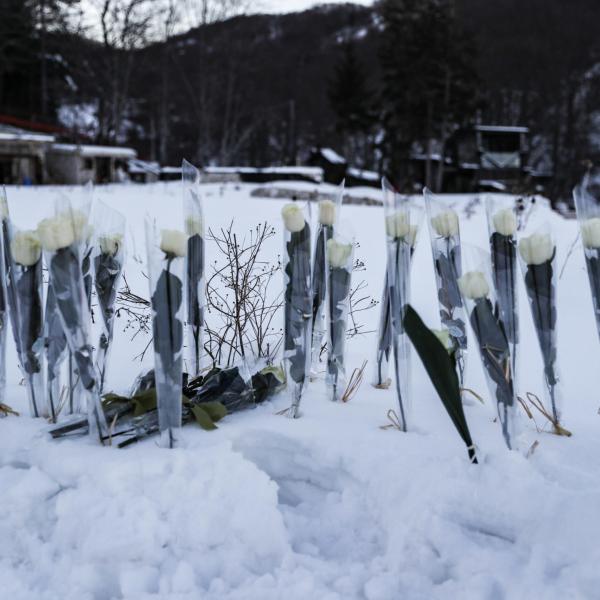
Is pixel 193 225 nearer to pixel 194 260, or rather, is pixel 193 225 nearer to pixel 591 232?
pixel 194 260

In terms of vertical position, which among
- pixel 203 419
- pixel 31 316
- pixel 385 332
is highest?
pixel 31 316

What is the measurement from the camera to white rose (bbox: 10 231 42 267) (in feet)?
5.02

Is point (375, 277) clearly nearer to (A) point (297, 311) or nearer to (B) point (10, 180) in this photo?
(A) point (297, 311)

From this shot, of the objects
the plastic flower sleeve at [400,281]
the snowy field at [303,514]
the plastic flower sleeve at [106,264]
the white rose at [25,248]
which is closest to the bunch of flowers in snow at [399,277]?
the plastic flower sleeve at [400,281]

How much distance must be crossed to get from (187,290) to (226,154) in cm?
2571

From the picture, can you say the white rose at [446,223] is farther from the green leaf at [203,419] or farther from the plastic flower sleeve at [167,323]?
the green leaf at [203,419]

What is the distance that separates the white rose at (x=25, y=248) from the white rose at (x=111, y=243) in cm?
20

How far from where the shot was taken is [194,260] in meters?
1.88

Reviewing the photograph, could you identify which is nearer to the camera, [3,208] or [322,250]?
[3,208]

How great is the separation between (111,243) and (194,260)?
0.93ft

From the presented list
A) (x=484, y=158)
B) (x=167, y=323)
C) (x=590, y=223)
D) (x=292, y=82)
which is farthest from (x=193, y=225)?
(x=292, y=82)

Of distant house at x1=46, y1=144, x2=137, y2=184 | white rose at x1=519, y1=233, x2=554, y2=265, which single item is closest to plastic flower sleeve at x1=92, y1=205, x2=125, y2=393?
white rose at x1=519, y1=233, x2=554, y2=265

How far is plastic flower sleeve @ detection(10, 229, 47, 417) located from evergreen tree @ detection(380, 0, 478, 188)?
24.0m

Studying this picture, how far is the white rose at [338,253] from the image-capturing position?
66.6 inches
